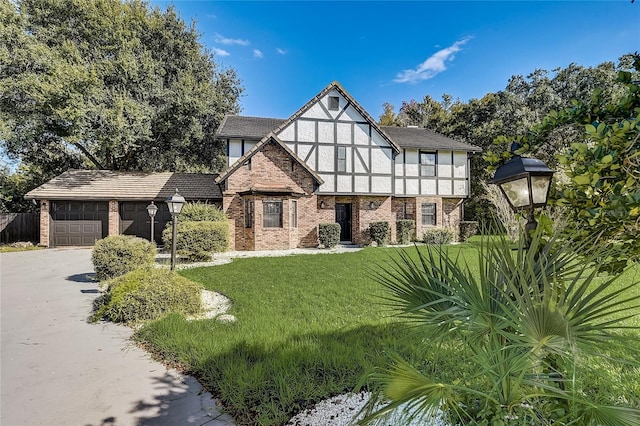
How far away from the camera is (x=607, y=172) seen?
189 cm

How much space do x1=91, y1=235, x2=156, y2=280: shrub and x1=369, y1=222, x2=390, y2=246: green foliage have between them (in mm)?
10985

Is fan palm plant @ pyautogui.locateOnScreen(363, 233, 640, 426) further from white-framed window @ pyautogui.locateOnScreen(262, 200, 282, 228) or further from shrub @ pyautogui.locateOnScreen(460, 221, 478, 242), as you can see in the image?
shrub @ pyautogui.locateOnScreen(460, 221, 478, 242)

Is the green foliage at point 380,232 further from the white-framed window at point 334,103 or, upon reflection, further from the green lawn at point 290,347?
the green lawn at point 290,347

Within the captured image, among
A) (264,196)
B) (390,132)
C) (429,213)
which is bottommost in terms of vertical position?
(429,213)

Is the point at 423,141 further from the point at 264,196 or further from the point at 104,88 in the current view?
the point at 104,88

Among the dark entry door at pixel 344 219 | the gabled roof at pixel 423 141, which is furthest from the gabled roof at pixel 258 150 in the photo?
the gabled roof at pixel 423 141

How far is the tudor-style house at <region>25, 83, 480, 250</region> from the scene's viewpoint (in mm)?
14734

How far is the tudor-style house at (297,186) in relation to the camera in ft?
48.3

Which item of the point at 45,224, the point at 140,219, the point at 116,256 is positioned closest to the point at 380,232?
the point at 116,256

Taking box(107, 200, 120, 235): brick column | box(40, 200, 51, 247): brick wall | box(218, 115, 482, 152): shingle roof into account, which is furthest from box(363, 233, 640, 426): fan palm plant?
box(40, 200, 51, 247): brick wall

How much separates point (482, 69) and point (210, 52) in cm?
1971

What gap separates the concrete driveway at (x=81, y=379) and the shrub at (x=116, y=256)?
1658 millimetres

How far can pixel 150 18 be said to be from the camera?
20.0 m

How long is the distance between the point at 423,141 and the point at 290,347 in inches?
679
